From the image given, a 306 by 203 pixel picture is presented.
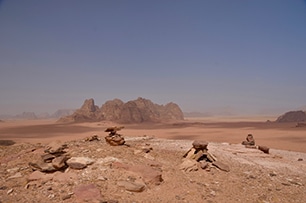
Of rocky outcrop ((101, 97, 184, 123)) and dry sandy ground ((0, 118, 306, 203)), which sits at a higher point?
rocky outcrop ((101, 97, 184, 123))

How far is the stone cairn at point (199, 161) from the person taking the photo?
9328 mm

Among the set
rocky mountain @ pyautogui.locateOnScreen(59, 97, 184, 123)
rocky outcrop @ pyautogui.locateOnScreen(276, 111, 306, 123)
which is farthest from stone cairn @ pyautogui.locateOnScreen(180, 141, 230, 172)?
rocky outcrop @ pyautogui.locateOnScreen(276, 111, 306, 123)

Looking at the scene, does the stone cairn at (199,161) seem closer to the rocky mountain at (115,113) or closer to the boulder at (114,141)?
the boulder at (114,141)

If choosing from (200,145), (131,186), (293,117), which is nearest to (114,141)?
(200,145)

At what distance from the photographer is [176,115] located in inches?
3258

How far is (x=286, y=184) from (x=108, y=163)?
6.44 meters

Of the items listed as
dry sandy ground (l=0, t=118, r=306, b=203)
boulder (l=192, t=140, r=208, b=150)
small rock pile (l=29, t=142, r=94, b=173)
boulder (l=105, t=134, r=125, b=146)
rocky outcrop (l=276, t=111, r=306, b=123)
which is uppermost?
rocky outcrop (l=276, t=111, r=306, b=123)

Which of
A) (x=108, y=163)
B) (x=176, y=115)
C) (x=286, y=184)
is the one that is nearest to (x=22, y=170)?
(x=108, y=163)

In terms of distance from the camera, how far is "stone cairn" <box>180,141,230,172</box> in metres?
9.33

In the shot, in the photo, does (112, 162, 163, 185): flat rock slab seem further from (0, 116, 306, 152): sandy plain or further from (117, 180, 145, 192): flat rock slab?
(0, 116, 306, 152): sandy plain

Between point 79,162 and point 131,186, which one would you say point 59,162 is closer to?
point 79,162

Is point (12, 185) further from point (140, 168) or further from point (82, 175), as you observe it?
point (140, 168)

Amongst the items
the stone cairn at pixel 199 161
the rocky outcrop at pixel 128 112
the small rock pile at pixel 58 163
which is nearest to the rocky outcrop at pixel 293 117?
the rocky outcrop at pixel 128 112

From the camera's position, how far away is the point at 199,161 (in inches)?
396
